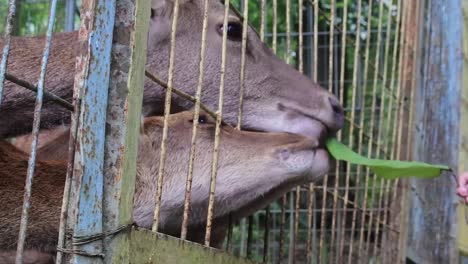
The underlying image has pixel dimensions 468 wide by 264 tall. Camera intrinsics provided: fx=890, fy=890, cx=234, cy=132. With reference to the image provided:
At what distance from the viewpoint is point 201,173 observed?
8.72 feet

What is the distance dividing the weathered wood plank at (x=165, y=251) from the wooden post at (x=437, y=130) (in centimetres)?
285

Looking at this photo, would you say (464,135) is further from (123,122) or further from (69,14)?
(123,122)

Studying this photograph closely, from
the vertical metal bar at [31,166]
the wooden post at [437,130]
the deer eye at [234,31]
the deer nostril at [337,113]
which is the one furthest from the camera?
the wooden post at [437,130]

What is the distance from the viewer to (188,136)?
9.09 ft

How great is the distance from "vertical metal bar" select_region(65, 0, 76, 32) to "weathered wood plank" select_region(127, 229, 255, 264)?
8.51ft

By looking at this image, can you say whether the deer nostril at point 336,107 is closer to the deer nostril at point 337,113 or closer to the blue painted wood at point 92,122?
the deer nostril at point 337,113

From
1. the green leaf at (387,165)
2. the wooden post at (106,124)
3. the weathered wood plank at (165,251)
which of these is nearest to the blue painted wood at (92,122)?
the wooden post at (106,124)

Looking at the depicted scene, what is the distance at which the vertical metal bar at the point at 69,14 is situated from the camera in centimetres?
482

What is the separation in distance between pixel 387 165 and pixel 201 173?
62cm

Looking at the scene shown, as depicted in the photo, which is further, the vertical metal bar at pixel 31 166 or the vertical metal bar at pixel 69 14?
the vertical metal bar at pixel 69 14

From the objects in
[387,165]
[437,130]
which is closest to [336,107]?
[387,165]

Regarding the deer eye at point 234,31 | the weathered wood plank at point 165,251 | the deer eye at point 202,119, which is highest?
the deer eye at point 234,31

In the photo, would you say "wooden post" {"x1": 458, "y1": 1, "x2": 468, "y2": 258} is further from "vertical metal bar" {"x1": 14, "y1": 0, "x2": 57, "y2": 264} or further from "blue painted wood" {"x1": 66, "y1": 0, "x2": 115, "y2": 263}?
"vertical metal bar" {"x1": 14, "y1": 0, "x2": 57, "y2": 264}

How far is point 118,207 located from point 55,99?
30 cm
